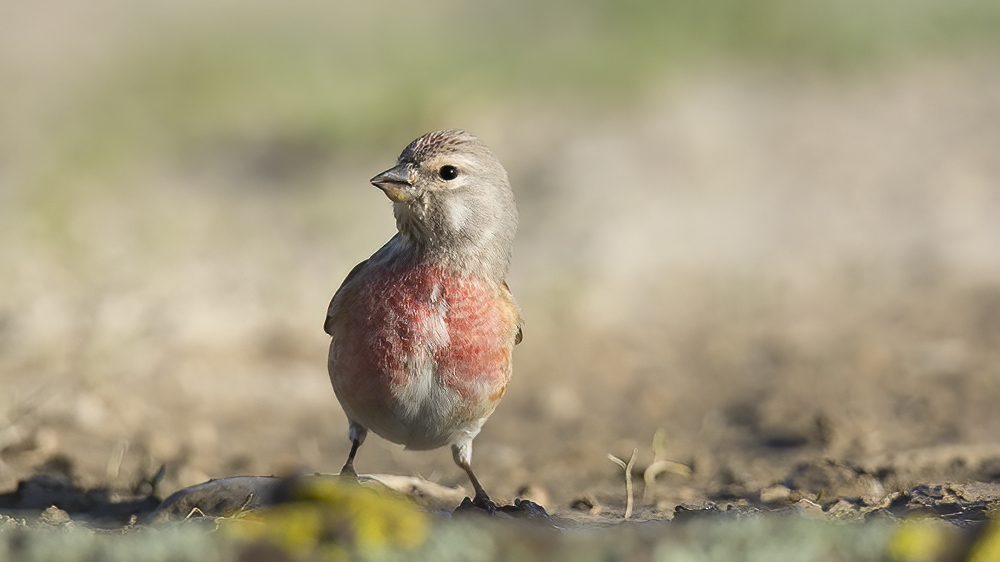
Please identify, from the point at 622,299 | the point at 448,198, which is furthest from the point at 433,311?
the point at 622,299

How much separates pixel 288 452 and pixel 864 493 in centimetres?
310

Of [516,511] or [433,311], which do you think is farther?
[433,311]

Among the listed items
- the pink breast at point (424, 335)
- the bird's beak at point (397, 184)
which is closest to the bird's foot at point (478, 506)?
the pink breast at point (424, 335)

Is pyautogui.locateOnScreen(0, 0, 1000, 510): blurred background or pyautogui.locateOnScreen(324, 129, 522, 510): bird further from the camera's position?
pyautogui.locateOnScreen(0, 0, 1000, 510): blurred background

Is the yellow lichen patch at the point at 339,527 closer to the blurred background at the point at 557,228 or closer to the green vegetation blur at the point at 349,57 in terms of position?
the blurred background at the point at 557,228

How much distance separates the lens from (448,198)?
4.62m

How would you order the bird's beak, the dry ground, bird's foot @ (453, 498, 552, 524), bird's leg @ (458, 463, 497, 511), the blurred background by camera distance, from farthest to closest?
the blurred background, the dry ground, the bird's beak, bird's leg @ (458, 463, 497, 511), bird's foot @ (453, 498, 552, 524)

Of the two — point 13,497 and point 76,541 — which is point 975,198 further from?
point 76,541

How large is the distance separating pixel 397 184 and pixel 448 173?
216 mm

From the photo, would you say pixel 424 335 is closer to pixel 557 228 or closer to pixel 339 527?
pixel 339 527

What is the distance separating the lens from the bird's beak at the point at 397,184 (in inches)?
178

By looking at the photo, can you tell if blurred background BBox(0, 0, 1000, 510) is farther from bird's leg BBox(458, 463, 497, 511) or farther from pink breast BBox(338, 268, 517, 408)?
pink breast BBox(338, 268, 517, 408)

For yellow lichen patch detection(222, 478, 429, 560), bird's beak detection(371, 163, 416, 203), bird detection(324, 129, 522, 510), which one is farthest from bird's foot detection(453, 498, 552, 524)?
bird's beak detection(371, 163, 416, 203)

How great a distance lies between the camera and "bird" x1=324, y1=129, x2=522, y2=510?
448 centimetres
